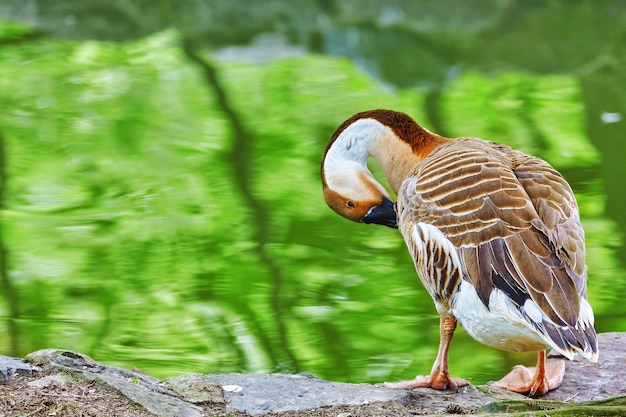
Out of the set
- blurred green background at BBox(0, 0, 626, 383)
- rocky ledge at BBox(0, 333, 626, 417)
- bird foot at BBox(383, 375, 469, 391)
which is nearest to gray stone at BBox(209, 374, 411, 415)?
rocky ledge at BBox(0, 333, 626, 417)

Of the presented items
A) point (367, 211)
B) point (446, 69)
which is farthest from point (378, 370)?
point (446, 69)

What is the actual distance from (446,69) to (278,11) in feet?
9.73

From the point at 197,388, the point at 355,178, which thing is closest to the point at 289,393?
the point at 197,388

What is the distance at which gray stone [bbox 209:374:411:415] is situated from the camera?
4039 mm

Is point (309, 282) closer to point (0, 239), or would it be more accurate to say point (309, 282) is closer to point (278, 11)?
point (0, 239)

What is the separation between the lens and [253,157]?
29.7 feet

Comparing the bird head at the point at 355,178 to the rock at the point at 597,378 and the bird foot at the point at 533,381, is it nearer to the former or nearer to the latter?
the bird foot at the point at 533,381

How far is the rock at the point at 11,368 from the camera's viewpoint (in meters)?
3.71

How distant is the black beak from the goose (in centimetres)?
44

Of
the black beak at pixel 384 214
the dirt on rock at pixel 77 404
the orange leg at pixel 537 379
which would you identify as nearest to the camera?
the dirt on rock at pixel 77 404

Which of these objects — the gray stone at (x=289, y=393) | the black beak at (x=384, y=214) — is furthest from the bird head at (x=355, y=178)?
the gray stone at (x=289, y=393)

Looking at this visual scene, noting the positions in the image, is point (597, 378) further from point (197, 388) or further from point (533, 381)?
point (197, 388)

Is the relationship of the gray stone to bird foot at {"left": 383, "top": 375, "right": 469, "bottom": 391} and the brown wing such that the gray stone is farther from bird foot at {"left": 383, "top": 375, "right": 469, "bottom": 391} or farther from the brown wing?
the brown wing

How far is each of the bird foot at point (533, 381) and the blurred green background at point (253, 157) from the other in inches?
27.1
